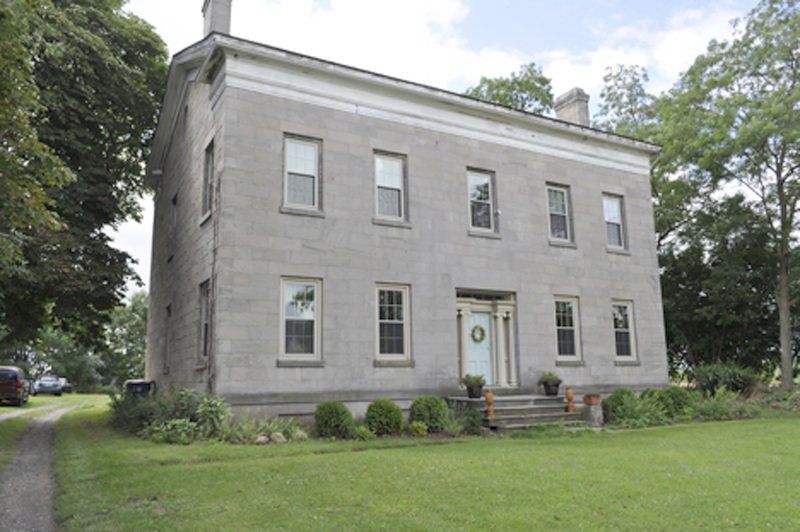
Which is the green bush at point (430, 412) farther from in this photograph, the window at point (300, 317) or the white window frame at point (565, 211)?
the white window frame at point (565, 211)

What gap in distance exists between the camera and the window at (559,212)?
1748 cm

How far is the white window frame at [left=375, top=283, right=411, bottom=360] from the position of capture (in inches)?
549

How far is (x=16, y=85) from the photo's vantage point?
25.1 ft

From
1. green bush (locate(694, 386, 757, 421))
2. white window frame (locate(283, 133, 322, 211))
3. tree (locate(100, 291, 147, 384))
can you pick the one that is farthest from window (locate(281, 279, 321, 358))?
tree (locate(100, 291, 147, 384))

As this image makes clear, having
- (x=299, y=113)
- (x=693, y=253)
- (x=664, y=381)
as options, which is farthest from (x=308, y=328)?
(x=693, y=253)

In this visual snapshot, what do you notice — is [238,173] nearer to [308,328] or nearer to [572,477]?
[308,328]

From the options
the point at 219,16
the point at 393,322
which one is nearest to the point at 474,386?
the point at 393,322

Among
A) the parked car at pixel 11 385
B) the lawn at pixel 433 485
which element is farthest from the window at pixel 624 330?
the parked car at pixel 11 385

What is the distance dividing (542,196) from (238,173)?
8.60 m

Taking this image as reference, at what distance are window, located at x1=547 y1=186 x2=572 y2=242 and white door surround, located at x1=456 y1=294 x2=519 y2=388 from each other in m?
2.79

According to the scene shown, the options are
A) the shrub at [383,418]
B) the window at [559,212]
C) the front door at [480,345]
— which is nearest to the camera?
the shrub at [383,418]

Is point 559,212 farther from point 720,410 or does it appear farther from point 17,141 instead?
point 17,141

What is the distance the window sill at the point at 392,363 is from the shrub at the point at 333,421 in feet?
5.70

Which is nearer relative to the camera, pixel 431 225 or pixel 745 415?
pixel 431 225
